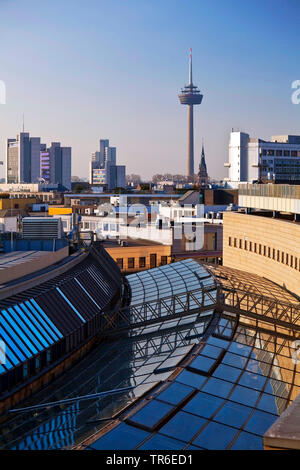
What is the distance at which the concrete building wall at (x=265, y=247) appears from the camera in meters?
33.2

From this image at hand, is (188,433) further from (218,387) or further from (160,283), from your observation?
(160,283)

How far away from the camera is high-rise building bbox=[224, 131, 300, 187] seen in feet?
499

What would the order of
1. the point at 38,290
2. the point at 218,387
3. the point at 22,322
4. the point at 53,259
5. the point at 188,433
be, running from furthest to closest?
the point at 53,259, the point at 38,290, the point at 22,322, the point at 218,387, the point at 188,433

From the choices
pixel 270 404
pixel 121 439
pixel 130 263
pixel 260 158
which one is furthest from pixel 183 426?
pixel 260 158

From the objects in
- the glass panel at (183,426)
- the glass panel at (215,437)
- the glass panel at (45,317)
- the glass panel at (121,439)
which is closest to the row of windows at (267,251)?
the glass panel at (45,317)

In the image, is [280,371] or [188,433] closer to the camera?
[188,433]

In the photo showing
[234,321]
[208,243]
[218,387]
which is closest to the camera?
[218,387]

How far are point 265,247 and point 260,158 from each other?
109899mm

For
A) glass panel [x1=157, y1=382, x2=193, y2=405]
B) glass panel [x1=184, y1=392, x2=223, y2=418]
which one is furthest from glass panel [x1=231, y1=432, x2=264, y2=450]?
glass panel [x1=157, y1=382, x2=193, y2=405]

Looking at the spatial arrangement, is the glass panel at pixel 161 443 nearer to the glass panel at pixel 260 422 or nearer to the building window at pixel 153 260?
the glass panel at pixel 260 422

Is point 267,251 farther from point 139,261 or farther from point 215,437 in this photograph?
point 215,437

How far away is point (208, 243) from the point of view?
6400 cm

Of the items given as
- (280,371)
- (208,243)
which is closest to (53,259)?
Result: (280,371)
